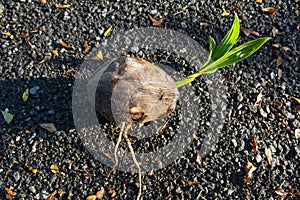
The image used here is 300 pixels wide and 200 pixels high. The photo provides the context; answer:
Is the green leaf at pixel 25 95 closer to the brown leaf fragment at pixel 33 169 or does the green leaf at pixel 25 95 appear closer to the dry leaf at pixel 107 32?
the brown leaf fragment at pixel 33 169

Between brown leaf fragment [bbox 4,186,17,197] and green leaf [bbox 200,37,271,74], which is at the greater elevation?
green leaf [bbox 200,37,271,74]

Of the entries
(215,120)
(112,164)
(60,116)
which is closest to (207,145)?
(215,120)

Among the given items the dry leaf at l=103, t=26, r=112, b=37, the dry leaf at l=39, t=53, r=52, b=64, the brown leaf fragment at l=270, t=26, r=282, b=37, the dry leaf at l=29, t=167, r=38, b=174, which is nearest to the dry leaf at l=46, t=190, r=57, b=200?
the dry leaf at l=29, t=167, r=38, b=174

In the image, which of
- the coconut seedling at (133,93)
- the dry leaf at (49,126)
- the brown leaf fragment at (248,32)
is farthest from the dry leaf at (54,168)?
the brown leaf fragment at (248,32)

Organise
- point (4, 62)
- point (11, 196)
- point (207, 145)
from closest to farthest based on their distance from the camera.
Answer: point (11, 196)
point (207, 145)
point (4, 62)

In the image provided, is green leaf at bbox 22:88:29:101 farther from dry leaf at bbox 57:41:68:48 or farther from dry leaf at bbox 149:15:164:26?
dry leaf at bbox 149:15:164:26

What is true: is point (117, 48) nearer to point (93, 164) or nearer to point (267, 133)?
point (93, 164)
